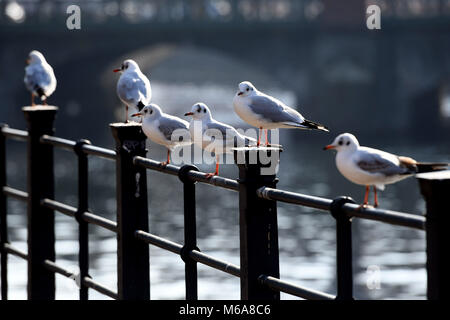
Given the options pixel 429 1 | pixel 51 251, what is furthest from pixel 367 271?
pixel 429 1

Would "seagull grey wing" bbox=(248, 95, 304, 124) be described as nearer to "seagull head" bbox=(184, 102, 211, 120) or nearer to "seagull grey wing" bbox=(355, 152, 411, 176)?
"seagull head" bbox=(184, 102, 211, 120)

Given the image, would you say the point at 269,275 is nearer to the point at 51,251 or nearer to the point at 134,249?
the point at 134,249

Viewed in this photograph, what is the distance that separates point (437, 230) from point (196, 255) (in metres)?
1.48

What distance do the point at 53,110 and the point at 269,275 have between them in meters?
2.41

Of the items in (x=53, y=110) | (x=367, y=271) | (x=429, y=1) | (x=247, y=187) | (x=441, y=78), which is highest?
(x=429, y=1)

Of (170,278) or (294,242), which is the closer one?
(170,278)

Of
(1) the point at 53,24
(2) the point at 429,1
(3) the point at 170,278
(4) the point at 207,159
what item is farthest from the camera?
(2) the point at 429,1

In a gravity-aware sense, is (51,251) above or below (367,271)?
above

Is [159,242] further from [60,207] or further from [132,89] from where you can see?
[132,89]

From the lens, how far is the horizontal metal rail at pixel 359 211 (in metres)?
2.90

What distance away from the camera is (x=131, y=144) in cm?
473

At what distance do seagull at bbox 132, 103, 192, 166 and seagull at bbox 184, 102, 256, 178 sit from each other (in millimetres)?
212

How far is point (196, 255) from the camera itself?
413cm

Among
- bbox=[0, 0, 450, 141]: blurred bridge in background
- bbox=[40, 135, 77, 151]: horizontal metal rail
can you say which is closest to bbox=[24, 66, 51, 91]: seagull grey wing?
bbox=[40, 135, 77, 151]: horizontal metal rail
